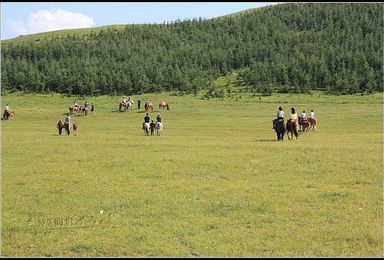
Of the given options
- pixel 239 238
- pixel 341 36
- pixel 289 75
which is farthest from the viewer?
pixel 341 36

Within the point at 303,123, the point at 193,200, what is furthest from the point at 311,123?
the point at 193,200

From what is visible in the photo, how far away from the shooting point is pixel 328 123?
171ft

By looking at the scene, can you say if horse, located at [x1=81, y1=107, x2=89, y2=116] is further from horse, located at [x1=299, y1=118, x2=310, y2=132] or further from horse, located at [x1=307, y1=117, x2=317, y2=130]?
horse, located at [x1=299, y1=118, x2=310, y2=132]

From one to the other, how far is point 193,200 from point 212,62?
142 metres

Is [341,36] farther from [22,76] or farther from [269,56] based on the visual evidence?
[22,76]

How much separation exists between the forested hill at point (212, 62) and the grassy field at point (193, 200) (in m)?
85.2

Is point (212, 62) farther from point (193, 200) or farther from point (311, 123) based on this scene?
point (193, 200)

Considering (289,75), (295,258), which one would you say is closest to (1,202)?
(295,258)

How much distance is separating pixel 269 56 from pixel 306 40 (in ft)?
73.4

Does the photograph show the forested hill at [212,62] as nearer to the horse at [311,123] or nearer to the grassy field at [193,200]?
the horse at [311,123]

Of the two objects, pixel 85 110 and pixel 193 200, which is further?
pixel 85 110

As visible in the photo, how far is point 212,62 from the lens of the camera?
6161 inches

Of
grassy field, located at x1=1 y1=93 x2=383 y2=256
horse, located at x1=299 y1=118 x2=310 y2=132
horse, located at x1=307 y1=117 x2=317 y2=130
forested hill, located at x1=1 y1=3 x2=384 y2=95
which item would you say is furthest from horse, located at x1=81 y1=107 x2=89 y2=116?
forested hill, located at x1=1 y1=3 x2=384 y2=95

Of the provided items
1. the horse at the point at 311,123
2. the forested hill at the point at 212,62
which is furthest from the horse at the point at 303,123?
the forested hill at the point at 212,62
